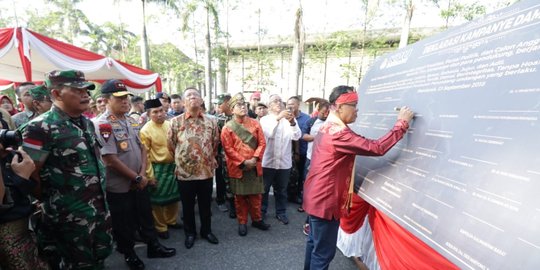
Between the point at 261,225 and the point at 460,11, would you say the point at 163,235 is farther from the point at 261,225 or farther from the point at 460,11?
A: the point at 460,11

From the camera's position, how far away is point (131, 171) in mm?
2455

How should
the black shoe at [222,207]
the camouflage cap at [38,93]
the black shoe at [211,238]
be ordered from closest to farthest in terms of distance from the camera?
1. the camouflage cap at [38,93]
2. the black shoe at [211,238]
3. the black shoe at [222,207]

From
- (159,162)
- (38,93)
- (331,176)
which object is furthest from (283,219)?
(38,93)

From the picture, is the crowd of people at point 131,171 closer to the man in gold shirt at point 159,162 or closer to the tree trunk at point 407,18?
the man in gold shirt at point 159,162

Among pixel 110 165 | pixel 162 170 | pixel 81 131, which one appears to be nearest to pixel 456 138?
pixel 81 131

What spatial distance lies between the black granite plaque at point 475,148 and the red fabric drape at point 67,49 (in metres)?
4.73

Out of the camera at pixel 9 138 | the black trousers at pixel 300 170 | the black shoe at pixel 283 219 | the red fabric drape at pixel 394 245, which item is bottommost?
the black shoe at pixel 283 219

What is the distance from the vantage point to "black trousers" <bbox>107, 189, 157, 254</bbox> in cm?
251

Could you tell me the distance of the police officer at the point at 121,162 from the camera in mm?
2369

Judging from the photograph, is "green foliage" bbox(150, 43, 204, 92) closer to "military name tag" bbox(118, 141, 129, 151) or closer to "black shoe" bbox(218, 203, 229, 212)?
"black shoe" bbox(218, 203, 229, 212)

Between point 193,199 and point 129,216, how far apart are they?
2.31ft

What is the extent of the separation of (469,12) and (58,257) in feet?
44.2

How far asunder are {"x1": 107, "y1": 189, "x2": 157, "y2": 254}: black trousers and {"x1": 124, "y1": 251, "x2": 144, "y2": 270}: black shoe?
0.06 metres

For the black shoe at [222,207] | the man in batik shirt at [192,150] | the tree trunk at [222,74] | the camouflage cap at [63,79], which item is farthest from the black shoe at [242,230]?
the tree trunk at [222,74]
